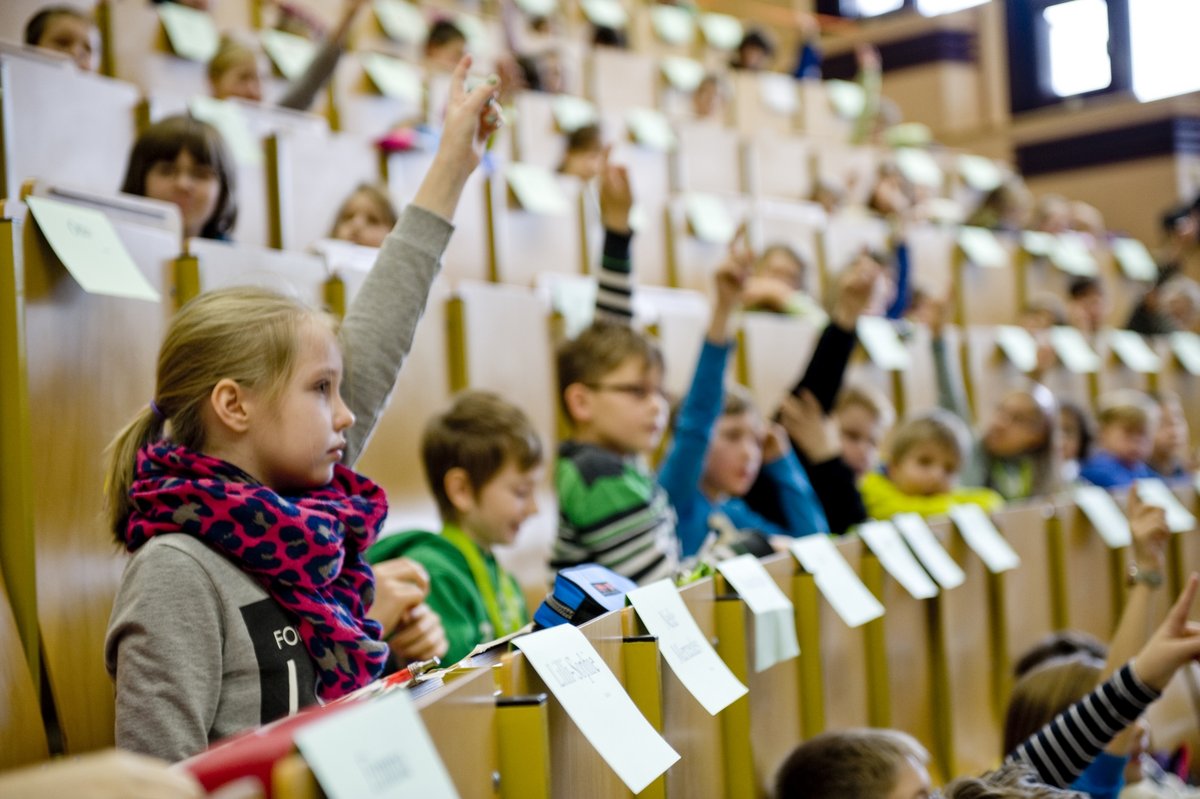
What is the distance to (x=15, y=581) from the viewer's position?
118 centimetres

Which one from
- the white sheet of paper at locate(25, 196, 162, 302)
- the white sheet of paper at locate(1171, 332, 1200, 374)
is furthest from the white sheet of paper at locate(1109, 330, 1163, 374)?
the white sheet of paper at locate(25, 196, 162, 302)

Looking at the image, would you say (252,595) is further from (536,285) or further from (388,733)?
(536,285)

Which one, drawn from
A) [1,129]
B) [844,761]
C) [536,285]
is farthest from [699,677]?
[536,285]

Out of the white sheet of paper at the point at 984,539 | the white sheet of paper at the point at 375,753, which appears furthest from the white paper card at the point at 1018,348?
the white sheet of paper at the point at 375,753

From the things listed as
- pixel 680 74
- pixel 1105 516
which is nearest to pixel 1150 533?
pixel 1105 516

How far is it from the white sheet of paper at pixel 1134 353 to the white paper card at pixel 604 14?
2064 millimetres

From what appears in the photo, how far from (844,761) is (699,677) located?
241mm

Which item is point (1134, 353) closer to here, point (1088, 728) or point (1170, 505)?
point (1170, 505)

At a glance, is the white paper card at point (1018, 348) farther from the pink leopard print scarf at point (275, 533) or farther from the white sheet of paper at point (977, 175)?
the pink leopard print scarf at point (275, 533)

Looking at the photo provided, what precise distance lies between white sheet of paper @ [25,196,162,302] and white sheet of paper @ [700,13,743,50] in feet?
→ 13.9

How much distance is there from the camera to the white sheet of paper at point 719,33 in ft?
17.3

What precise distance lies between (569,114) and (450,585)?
2110mm

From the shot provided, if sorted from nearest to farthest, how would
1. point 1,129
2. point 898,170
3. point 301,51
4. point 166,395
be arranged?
point 166,395 < point 1,129 < point 301,51 < point 898,170

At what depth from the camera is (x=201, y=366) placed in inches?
39.3
